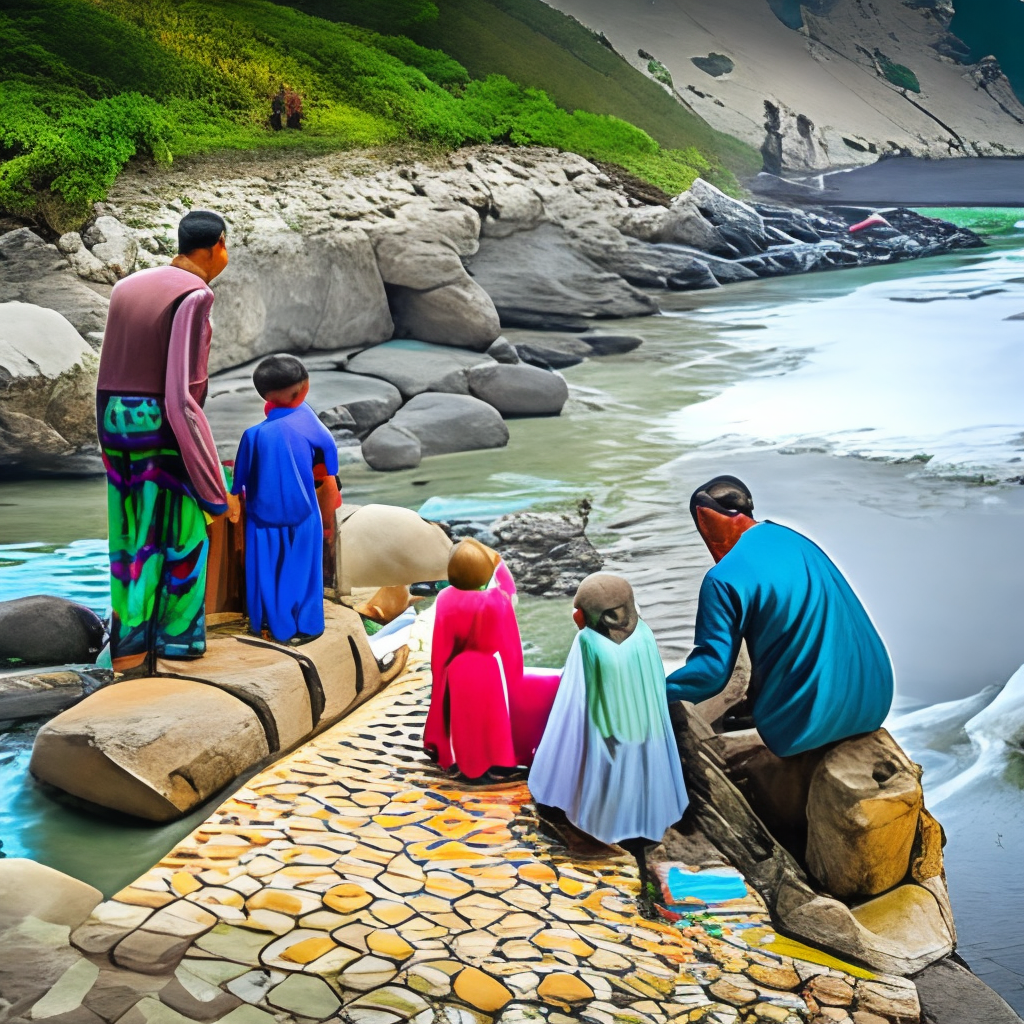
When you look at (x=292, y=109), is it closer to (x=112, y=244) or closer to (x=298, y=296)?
(x=298, y=296)

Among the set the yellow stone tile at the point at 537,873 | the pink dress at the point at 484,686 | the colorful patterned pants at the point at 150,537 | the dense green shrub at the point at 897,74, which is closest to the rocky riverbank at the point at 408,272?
the dense green shrub at the point at 897,74

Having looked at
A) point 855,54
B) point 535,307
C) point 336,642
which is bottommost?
point 336,642

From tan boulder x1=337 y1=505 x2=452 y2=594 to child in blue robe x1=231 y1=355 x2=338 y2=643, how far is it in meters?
1.38

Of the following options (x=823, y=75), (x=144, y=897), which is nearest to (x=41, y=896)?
(x=144, y=897)

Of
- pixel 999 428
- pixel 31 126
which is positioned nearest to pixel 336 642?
pixel 999 428

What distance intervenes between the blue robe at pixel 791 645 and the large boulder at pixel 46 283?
664cm

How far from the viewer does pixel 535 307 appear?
385 inches

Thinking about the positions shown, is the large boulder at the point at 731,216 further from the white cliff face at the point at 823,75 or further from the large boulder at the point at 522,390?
the large boulder at the point at 522,390

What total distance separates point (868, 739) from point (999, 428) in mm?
4752

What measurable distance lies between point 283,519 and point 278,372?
1.82 feet

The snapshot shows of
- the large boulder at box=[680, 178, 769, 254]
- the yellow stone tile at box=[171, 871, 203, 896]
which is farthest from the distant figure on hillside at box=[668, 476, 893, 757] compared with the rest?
the large boulder at box=[680, 178, 769, 254]

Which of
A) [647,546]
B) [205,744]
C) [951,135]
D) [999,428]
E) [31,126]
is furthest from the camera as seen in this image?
[951,135]

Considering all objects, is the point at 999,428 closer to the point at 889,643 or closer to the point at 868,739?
the point at 889,643

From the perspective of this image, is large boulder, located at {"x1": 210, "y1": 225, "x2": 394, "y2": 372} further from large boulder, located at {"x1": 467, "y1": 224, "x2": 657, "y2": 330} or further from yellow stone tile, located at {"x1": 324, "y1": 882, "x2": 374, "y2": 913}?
yellow stone tile, located at {"x1": 324, "y1": 882, "x2": 374, "y2": 913}
